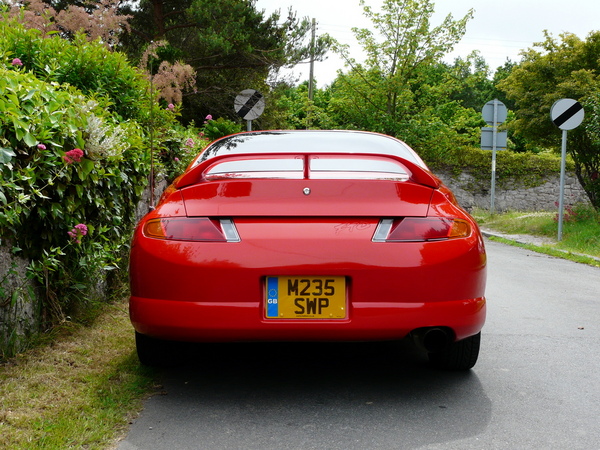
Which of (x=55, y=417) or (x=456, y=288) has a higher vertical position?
(x=456, y=288)

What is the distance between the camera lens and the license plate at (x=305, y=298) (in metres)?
2.81

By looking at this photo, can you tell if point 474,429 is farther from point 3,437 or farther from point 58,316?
point 58,316

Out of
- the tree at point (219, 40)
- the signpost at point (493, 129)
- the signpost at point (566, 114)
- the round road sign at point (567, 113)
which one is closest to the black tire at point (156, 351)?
the signpost at point (566, 114)

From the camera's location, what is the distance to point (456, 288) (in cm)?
291

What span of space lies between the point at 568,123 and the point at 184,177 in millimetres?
9279

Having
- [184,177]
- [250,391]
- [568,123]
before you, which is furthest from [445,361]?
[568,123]

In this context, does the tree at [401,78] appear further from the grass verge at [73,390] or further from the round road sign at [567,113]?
the grass verge at [73,390]

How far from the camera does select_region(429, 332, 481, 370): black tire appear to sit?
337 cm

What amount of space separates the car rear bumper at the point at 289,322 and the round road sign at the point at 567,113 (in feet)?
29.4

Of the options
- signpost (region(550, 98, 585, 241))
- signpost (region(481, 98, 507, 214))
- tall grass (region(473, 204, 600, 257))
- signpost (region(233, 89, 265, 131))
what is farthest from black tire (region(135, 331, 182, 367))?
signpost (region(481, 98, 507, 214))

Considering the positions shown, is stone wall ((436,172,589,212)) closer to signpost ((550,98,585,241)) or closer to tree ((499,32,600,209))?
tree ((499,32,600,209))

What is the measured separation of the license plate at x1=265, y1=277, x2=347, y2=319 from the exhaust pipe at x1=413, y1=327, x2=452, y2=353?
0.42 m

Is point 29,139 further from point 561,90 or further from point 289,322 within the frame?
point 561,90

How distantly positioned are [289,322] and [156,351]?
0.94 meters
